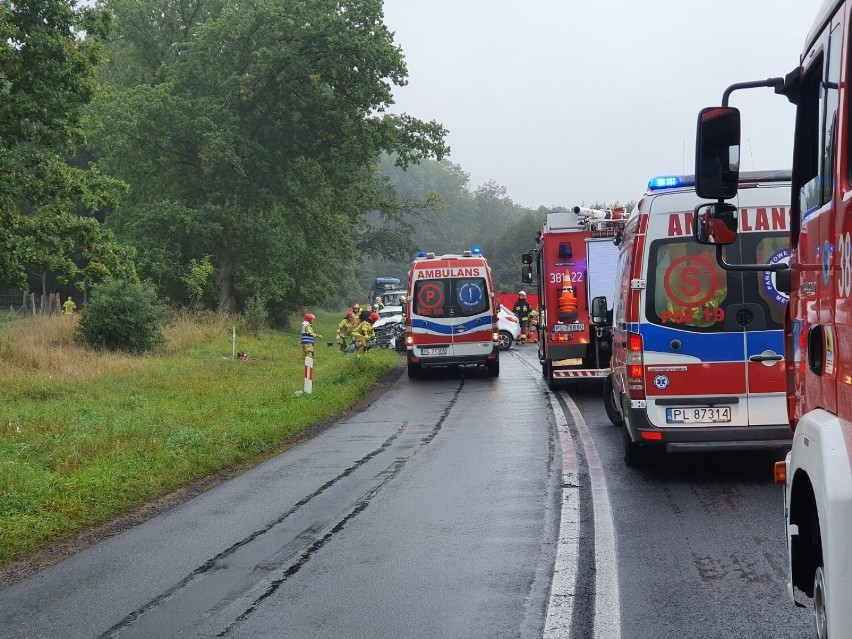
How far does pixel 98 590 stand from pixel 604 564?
10.1ft

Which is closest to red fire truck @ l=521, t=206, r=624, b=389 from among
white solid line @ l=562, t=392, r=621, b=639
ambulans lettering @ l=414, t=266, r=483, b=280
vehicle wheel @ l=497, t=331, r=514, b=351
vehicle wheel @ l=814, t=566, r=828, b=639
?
ambulans lettering @ l=414, t=266, r=483, b=280

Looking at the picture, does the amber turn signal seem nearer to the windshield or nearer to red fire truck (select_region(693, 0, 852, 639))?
red fire truck (select_region(693, 0, 852, 639))

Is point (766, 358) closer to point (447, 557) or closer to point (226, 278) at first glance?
point (447, 557)

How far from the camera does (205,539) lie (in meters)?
7.77

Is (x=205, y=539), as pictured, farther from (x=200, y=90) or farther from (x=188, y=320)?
(x=200, y=90)

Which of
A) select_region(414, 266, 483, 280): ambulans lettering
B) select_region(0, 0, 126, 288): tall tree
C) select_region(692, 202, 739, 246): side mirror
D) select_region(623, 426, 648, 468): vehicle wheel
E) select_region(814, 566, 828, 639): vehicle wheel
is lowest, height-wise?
select_region(623, 426, 648, 468): vehicle wheel

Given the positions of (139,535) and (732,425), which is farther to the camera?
(732,425)

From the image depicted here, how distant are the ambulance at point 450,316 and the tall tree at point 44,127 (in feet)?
23.7

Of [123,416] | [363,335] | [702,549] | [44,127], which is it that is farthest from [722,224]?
[363,335]

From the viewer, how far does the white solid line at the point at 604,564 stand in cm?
538

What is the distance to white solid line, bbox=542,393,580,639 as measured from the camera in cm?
541

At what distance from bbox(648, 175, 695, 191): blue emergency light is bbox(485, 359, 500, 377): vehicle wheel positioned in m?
15.0

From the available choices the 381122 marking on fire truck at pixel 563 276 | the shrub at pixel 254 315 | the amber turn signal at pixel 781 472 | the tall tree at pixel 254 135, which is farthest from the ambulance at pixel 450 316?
the amber turn signal at pixel 781 472

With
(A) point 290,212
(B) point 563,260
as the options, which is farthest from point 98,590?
(A) point 290,212
